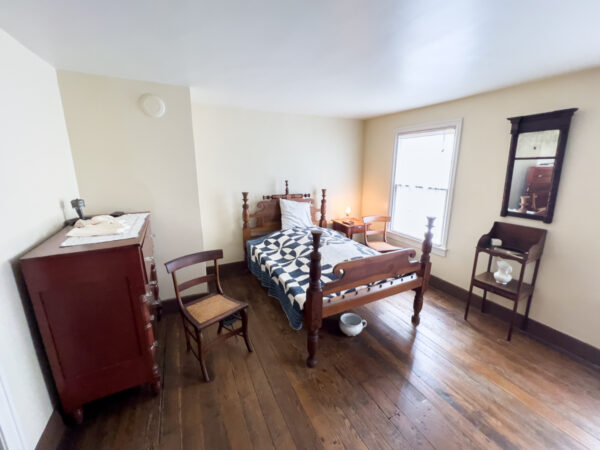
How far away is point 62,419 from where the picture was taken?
1510 millimetres

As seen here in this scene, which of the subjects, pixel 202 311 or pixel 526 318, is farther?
pixel 526 318

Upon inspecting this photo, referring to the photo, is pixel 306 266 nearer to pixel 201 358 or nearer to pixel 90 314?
pixel 201 358

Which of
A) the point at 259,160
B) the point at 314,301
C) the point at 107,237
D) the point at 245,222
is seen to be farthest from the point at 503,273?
the point at 107,237

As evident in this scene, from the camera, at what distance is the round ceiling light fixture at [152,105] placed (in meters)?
2.27

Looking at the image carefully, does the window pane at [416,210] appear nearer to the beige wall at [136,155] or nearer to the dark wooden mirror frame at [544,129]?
the dark wooden mirror frame at [544,129]

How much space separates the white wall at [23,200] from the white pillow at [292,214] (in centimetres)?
237

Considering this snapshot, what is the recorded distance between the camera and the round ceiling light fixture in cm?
227

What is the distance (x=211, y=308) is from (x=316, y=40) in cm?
203

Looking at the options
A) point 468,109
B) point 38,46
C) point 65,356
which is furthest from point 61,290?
point 468,109

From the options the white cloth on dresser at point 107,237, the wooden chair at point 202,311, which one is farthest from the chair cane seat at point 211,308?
the white cloth on dresser at point 107,237

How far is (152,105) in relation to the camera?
2301 mm

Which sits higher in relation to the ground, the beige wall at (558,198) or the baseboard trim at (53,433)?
the beige wall at (558,198)

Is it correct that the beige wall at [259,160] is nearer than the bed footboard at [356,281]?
No

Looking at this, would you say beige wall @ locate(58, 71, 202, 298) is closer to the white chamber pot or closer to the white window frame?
the white chamber pot
